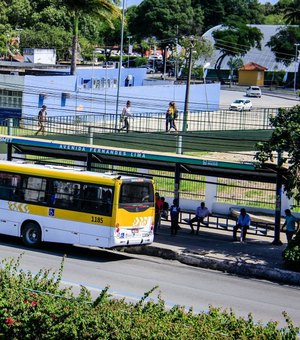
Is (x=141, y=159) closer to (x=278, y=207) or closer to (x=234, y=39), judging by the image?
(x=278, y=207)

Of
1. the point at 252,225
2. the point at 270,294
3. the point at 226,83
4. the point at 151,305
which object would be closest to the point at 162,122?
the point at 252,225

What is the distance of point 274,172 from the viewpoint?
920 inches

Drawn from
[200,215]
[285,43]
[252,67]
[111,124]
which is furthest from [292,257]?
[285,43]

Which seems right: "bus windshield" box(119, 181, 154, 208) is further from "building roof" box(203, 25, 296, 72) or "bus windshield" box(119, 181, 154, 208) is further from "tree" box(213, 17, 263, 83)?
"building roof" box(203, 25, 296, 72)

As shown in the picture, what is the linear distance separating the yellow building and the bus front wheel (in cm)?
8274

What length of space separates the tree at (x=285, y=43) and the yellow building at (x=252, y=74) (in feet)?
11.7

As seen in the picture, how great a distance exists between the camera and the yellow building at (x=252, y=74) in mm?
103938

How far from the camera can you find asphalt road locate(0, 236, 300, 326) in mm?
17406

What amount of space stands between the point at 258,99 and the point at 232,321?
73277mm

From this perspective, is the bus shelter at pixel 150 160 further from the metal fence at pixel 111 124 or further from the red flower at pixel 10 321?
the red flower at pixel 10 321

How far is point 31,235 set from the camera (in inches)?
925

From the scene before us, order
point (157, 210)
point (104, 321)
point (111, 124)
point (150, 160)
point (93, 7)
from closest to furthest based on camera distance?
1. point (104, 321)
2. point (150, 160)
3. point (157, 210)
4. point (111, 124)
5. point (93, 7)

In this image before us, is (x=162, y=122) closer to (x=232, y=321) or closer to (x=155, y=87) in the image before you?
(x=155, y=87)

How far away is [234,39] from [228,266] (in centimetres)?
8633
